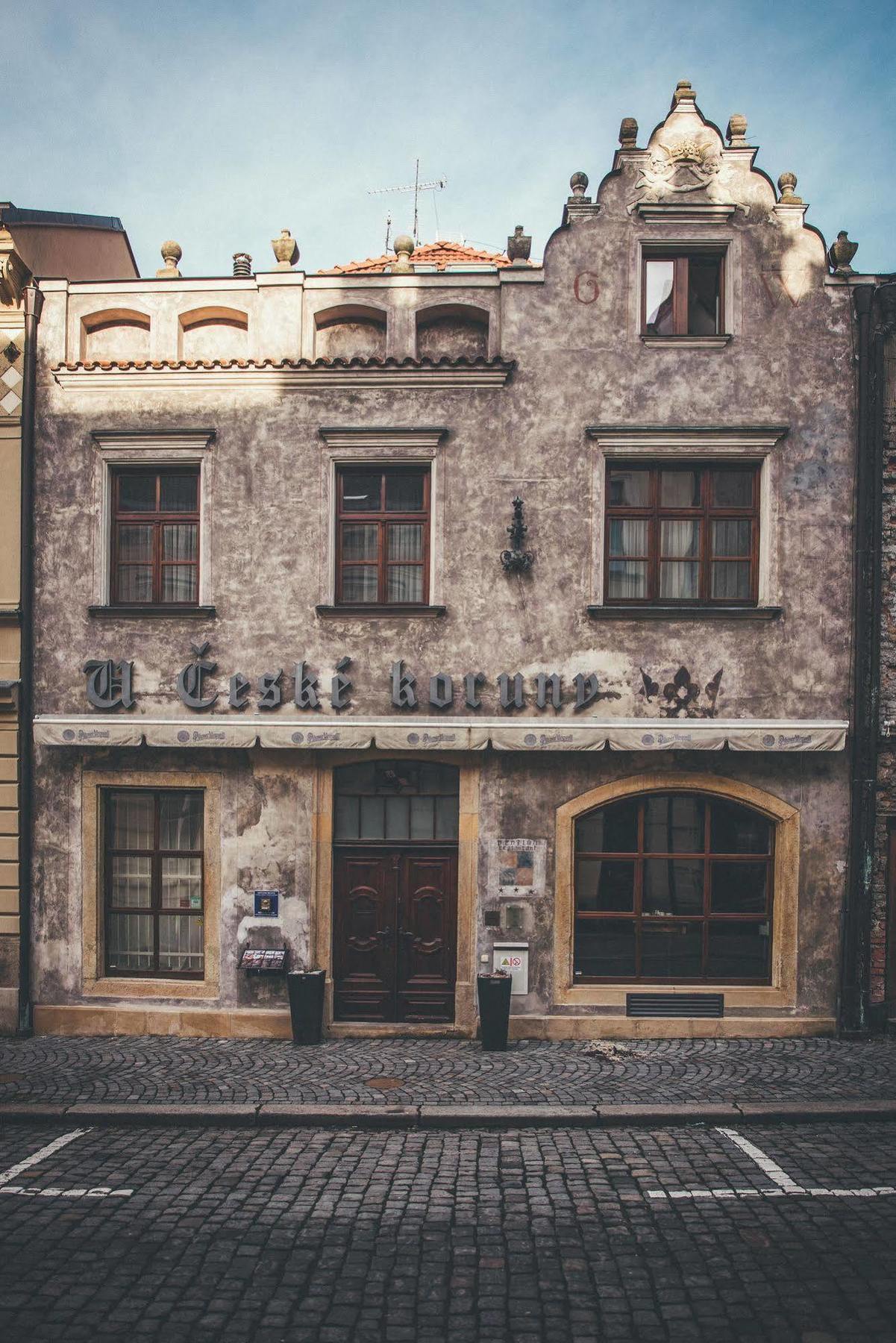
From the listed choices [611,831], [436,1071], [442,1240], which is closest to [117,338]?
[611,831]

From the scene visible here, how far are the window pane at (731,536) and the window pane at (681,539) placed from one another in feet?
0.73

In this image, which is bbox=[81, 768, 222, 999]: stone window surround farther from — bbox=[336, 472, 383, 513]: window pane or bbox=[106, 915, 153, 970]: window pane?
bbox=[336, 472, 383, 513]: window pane

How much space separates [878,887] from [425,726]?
594 cm

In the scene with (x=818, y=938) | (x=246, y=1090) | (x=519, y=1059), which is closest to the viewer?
(x=246, y=1090)

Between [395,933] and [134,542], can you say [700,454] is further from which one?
[134,542]

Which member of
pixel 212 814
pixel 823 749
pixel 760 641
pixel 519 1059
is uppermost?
pixel 760 641

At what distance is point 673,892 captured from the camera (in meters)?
11.0

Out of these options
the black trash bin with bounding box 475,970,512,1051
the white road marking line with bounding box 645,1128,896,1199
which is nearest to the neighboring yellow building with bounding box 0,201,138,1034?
the white road marking line with bounding box 645,1128,896,1199

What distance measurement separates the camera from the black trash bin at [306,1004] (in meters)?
10.4

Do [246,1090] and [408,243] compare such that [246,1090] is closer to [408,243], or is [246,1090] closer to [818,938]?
[818,938]

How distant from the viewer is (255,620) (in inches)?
429

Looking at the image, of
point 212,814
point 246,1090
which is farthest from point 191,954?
point 246,1090

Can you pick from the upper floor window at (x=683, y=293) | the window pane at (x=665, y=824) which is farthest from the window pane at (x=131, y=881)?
the upper floor window at (x=683, y=293)

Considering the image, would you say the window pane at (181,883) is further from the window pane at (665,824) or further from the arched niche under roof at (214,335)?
the arched niche under roof at (214,335)
